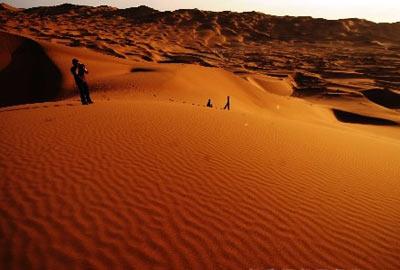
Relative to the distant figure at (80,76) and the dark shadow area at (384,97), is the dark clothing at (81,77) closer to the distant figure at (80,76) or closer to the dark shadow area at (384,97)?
the distant figure at (80,76)

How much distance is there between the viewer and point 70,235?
4129 mm

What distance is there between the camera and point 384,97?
2750cm

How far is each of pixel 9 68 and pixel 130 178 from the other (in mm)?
19760

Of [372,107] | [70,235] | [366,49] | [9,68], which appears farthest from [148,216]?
[366,49]

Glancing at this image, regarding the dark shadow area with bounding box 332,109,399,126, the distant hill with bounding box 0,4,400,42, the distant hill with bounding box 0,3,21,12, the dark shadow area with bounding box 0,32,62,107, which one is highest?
the distant hill with bounding box 0,3,21,12

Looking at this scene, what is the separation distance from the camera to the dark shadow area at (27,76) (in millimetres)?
18453

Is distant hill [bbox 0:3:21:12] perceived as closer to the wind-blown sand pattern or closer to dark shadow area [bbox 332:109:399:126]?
dark shadow area [bbox 332:109:399:126]

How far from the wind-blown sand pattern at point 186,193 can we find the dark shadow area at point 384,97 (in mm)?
18832

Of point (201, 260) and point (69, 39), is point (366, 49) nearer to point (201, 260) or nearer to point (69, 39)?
point (69, 39)

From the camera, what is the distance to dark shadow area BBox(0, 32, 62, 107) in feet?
60.5

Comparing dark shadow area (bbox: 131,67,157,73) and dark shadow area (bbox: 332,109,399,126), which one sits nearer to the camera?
dark shadow area (bbox: 332,109,399,126)

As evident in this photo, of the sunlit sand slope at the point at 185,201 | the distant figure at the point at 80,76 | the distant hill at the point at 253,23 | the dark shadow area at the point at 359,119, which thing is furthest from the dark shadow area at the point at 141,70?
the distant hill at the point at 253,23

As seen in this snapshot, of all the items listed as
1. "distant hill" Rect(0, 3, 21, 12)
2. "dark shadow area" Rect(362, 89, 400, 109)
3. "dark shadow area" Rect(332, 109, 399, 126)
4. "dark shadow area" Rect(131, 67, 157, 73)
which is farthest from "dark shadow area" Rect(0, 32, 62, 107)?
"distant hill" Rect(0, 3, 21, 12)

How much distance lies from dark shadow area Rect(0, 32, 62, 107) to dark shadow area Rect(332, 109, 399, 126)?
55.5 ft
